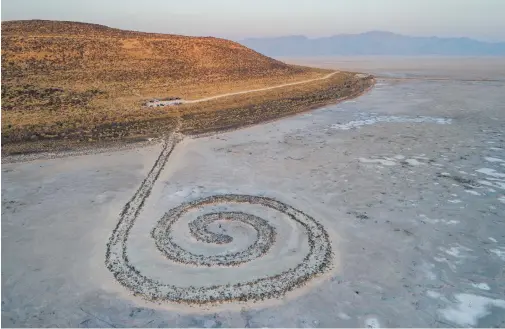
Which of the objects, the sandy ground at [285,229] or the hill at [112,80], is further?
the hill at [112,80]

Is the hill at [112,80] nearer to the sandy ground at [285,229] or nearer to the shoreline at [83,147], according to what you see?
the shoreline at [83,147]

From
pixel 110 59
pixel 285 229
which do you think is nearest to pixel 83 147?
pixel 285 229

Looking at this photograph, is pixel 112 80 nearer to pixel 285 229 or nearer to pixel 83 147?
pixel 83 147

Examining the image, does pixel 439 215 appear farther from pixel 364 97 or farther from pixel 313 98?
pixel 364 97

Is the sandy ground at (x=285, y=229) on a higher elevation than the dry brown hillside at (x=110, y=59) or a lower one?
lower

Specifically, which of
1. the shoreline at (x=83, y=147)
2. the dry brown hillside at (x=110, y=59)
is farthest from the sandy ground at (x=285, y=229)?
the dry brown hillside at (x=110, y=59)

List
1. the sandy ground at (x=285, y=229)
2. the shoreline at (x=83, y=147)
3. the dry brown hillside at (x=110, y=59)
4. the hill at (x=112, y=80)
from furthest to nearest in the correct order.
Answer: the dry brown hillside at (x=110, y=59) → the hill at (x=112, y=80) → the shoreline at (x=83, y=147) → the sandy ground at (x=285, y=229)
